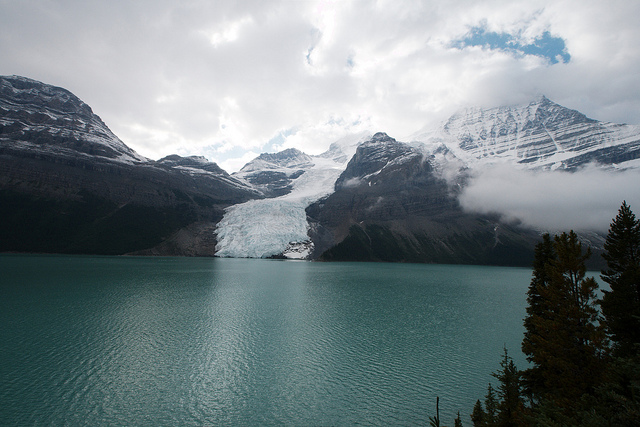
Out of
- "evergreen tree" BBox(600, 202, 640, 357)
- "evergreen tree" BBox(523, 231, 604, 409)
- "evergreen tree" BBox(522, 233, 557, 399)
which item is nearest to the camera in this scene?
"evergreen tree" BBox(600, 202, 640, 357)

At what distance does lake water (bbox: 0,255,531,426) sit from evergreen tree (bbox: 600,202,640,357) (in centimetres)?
1113

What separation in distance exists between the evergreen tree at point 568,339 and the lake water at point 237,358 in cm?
670

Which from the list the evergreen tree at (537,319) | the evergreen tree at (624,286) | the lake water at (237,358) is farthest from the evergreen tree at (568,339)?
the lake water at (237,358)

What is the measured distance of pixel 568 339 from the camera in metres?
17.4

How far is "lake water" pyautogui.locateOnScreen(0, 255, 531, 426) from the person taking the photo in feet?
69.4

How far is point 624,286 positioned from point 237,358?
1168 inches

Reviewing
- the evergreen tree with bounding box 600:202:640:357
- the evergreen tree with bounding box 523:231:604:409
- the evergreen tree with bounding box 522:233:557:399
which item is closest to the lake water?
the evergreen tree with bounding box 522:233:557:399

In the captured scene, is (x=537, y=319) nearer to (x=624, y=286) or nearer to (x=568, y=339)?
(x=568, y=339)

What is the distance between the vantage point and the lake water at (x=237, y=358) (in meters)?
21.1

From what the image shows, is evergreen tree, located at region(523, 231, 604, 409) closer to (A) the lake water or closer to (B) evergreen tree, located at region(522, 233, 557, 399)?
(B) evergreen tree, located at region(522, 233, 557, 399)

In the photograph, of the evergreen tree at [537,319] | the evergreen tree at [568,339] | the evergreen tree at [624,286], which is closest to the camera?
the evergreen tree at [624,286]

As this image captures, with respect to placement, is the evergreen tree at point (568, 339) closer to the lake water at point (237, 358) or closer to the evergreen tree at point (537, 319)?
the evergreen tree at point (537, 319)

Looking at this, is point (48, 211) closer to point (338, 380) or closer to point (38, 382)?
point (38, 382)

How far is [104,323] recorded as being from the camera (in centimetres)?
3869
